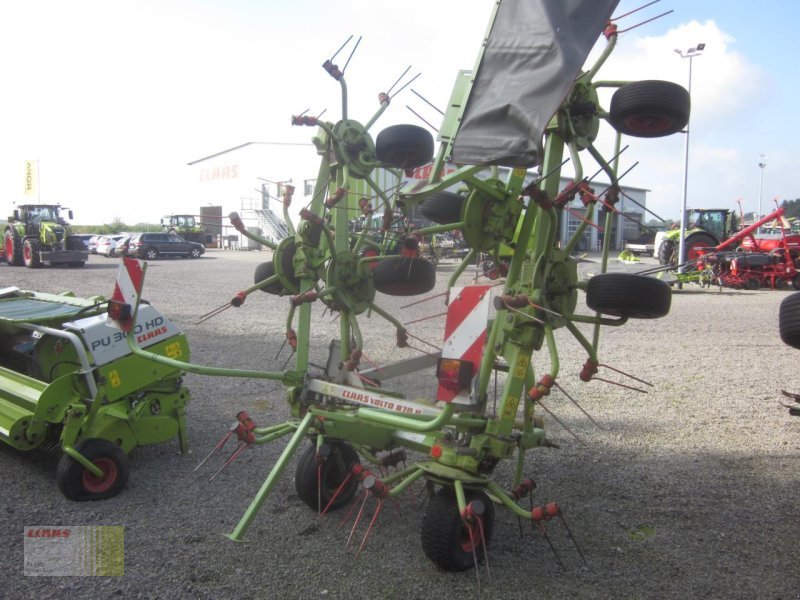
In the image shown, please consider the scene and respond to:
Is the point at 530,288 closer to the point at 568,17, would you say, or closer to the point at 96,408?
the point at 568,17

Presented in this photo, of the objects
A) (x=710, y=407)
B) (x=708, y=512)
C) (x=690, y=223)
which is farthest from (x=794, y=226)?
(x=708, y=512)

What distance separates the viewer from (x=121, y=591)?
3078 mm

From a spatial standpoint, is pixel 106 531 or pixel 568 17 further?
pixel 106 531

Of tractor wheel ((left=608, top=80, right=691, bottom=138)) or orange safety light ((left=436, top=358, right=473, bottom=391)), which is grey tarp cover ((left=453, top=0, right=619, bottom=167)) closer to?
tractor wheel ((left=608, top=80, right=691, bottom=138))

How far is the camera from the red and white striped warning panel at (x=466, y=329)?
3467 mm

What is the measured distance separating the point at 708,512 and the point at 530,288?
1.87 meters

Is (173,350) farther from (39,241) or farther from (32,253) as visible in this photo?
(39,241)

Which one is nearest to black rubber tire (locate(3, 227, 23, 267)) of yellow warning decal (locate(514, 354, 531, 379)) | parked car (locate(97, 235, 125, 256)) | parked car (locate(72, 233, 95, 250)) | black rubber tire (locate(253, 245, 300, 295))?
parked car (locate(72, 233, 95, 250))

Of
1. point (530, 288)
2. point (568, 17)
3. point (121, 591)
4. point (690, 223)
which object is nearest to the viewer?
point (121, 591)

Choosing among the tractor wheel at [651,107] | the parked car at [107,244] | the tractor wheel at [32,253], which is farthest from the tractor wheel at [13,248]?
the tractor wheel at [651,107]

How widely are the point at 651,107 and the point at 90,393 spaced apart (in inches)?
151

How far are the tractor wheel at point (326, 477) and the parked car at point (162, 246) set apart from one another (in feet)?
93.9

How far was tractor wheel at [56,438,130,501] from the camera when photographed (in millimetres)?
4027

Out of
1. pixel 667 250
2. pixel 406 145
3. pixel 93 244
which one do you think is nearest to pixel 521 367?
pixel 406 145
